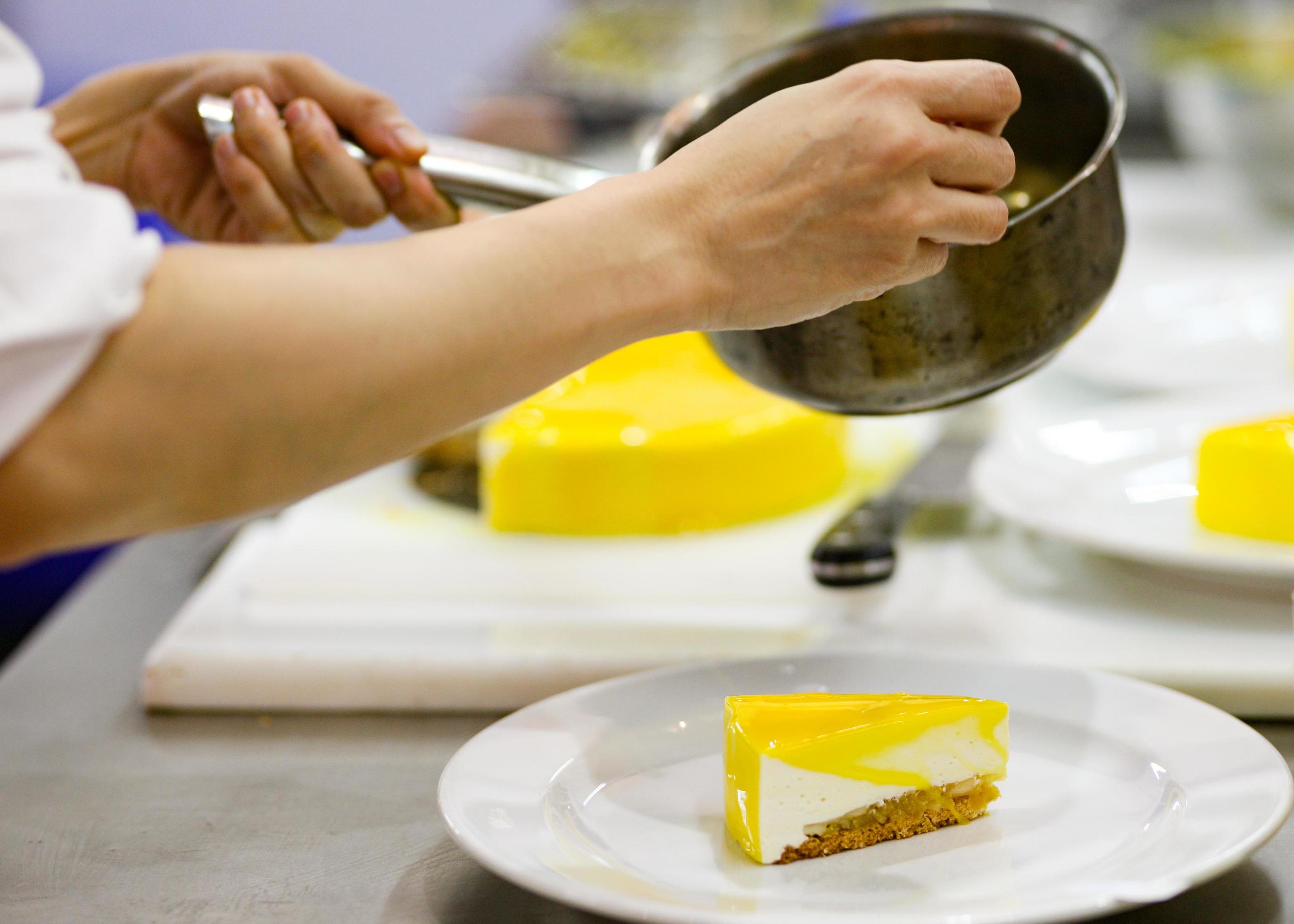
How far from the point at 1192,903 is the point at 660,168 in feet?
1.09

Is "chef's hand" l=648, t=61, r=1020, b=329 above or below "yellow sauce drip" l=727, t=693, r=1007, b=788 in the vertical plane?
Answer: above

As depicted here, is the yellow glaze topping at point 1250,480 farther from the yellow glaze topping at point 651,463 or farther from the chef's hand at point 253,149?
the chef's hand at point 253,149

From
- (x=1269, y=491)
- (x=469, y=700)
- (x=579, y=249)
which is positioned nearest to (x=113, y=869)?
(x=469, y=700)

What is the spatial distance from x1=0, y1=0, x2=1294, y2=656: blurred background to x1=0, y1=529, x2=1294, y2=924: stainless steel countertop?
730 mm

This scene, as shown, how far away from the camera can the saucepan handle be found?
670mm

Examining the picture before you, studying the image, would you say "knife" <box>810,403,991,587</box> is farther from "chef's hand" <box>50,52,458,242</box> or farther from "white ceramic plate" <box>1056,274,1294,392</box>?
"chef's hand" <box>50,52,458,242</box>

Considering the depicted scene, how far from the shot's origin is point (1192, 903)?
488 mm

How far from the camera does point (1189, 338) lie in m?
1.15

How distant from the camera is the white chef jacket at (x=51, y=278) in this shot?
0.37 m

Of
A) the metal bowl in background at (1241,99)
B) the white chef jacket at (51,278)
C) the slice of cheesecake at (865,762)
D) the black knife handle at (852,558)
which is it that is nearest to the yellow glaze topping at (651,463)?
the black knife handle at (852,558)

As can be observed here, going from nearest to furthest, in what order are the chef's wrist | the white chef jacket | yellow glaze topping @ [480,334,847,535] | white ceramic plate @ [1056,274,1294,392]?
the white chef jacket, the chef's wrist, yellow glaze topping @ [480,334,847,535], white ceramic plate @ [1056,274,1294,392]

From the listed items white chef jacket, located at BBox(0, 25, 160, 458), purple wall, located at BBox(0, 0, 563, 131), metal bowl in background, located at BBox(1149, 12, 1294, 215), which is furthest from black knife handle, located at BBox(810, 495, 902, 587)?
purple wall, located at BBox(0, 0, 563, 131)

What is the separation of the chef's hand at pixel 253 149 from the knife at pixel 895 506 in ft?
0.94

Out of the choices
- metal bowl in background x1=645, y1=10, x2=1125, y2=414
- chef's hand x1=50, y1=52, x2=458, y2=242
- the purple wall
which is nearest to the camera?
metal bowl in background x1=645, y1=10, x2=1125, y2=414
